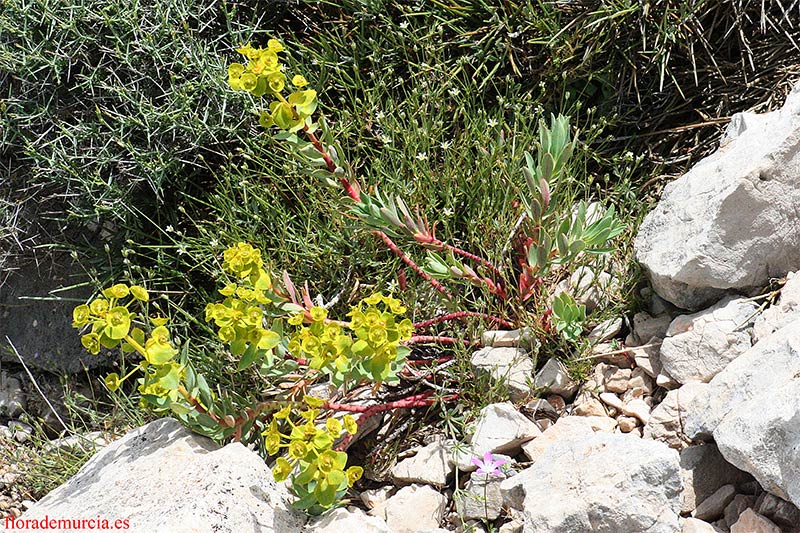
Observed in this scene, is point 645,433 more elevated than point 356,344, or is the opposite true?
point 356,344

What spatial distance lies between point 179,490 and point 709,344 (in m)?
1.63

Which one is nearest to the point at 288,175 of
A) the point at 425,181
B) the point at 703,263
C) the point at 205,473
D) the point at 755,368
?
the point at 425,181

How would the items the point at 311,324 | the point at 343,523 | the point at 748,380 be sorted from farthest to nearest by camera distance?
1. the point at 311,324
2. the point at 343,523
3. the point at 748,380

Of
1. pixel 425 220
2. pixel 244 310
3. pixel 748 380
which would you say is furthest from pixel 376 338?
pixel 748 380

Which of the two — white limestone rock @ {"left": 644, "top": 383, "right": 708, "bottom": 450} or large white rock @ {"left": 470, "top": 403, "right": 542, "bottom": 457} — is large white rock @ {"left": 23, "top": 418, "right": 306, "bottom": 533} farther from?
white limestone rock @ {"left": 644, "top": 383, "right": 708, "bottom": 450}

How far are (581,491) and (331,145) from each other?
1.32 meters

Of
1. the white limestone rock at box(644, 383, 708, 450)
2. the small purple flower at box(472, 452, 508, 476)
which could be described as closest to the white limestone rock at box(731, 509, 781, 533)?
the white limestone rock at box(644, 383, 708, 450)

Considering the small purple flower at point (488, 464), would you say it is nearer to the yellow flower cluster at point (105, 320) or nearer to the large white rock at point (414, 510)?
the large white rock at point (414, 510)

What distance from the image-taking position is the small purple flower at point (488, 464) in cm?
245

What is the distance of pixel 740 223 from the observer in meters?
2.64

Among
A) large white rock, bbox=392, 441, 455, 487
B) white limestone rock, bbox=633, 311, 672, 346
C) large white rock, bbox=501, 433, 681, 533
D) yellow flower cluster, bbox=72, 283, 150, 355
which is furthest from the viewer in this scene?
white limestone rock, bbox=633, 311, 672, 346

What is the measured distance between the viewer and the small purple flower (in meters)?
2.45

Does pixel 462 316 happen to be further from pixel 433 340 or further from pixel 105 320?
pixel 105 320

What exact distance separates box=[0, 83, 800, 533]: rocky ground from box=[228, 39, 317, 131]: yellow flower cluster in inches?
39.4
